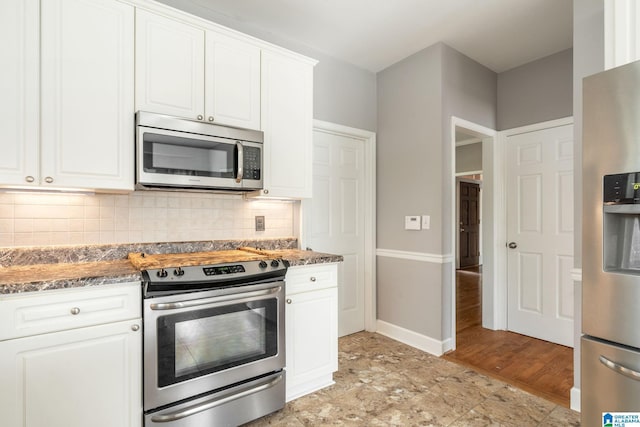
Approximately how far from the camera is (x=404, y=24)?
8.87 feet

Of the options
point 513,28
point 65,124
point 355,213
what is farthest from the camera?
point 355,213

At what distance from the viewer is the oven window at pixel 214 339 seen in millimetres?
1673

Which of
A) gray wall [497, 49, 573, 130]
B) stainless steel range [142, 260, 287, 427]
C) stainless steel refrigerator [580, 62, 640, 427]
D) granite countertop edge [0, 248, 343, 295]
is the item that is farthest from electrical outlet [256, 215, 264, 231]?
gray wall [497, 49, 573, 130]

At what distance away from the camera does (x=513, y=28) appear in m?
2.74

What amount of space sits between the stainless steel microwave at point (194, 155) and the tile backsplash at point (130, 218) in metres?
0.35

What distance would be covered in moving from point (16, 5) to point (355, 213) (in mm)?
2812

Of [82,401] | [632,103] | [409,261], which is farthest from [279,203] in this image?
[632,103]

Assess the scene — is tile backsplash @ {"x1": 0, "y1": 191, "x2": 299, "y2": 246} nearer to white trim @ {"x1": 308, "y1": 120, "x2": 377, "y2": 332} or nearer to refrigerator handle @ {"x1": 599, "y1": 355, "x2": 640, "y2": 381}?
white trim @ {"x1": 308, "y1": 120, "x2": 377, "y2": 332}

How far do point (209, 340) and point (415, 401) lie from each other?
1416 mm

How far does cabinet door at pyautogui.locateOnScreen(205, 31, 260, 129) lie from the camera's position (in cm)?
212

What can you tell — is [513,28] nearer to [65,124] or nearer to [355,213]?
[355,213]

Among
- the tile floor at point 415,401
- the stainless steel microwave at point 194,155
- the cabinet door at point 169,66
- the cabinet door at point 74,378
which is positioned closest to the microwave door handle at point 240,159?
the stainless steel microwave at point 194,155

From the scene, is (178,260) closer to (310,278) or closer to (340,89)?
(310,278)

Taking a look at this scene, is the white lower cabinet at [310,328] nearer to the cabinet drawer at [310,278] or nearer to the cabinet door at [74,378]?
the cabinet drawer at [310,278]
